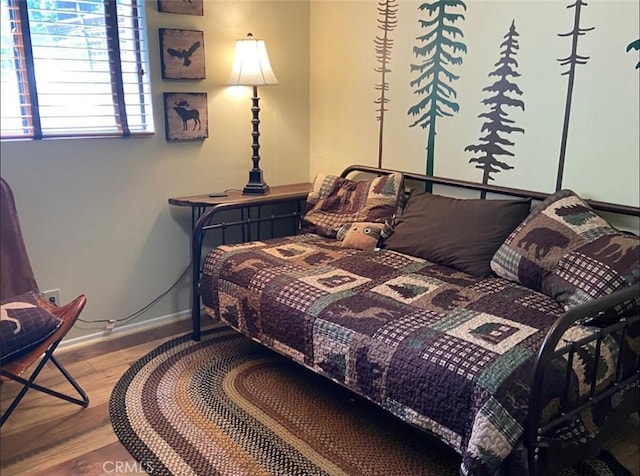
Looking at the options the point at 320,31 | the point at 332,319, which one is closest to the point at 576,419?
the point at 332,319

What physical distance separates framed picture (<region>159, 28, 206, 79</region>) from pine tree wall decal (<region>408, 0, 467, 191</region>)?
1.04 metres

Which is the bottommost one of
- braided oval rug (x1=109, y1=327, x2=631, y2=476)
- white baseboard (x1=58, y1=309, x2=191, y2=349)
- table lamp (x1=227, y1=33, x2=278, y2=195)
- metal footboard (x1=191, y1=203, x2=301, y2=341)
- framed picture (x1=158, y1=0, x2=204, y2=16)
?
braided oval rug (x1=109, y1=327, x2=631, y2=476)

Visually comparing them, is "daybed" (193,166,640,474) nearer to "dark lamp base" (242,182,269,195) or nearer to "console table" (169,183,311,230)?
"console table" (169,183,311,230)

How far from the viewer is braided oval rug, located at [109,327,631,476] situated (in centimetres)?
179

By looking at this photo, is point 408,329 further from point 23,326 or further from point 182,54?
point 182,54

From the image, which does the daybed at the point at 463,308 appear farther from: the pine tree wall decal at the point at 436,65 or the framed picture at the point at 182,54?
the framed picture at the point at 182,54

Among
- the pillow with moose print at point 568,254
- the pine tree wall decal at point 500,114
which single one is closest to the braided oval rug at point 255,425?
the pillow with moose print at point 568,254

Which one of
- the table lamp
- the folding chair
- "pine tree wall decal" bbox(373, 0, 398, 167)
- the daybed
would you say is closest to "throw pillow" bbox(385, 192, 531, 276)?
the daybed

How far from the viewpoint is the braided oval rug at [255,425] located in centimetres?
179

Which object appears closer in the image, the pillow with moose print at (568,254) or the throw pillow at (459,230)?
the pillow with moose print at (568,254)

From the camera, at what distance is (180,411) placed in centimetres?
207

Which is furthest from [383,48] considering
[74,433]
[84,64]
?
[74,433]

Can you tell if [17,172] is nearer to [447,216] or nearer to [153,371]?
[153,371]

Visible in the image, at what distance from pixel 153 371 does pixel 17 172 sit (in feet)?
3.13
